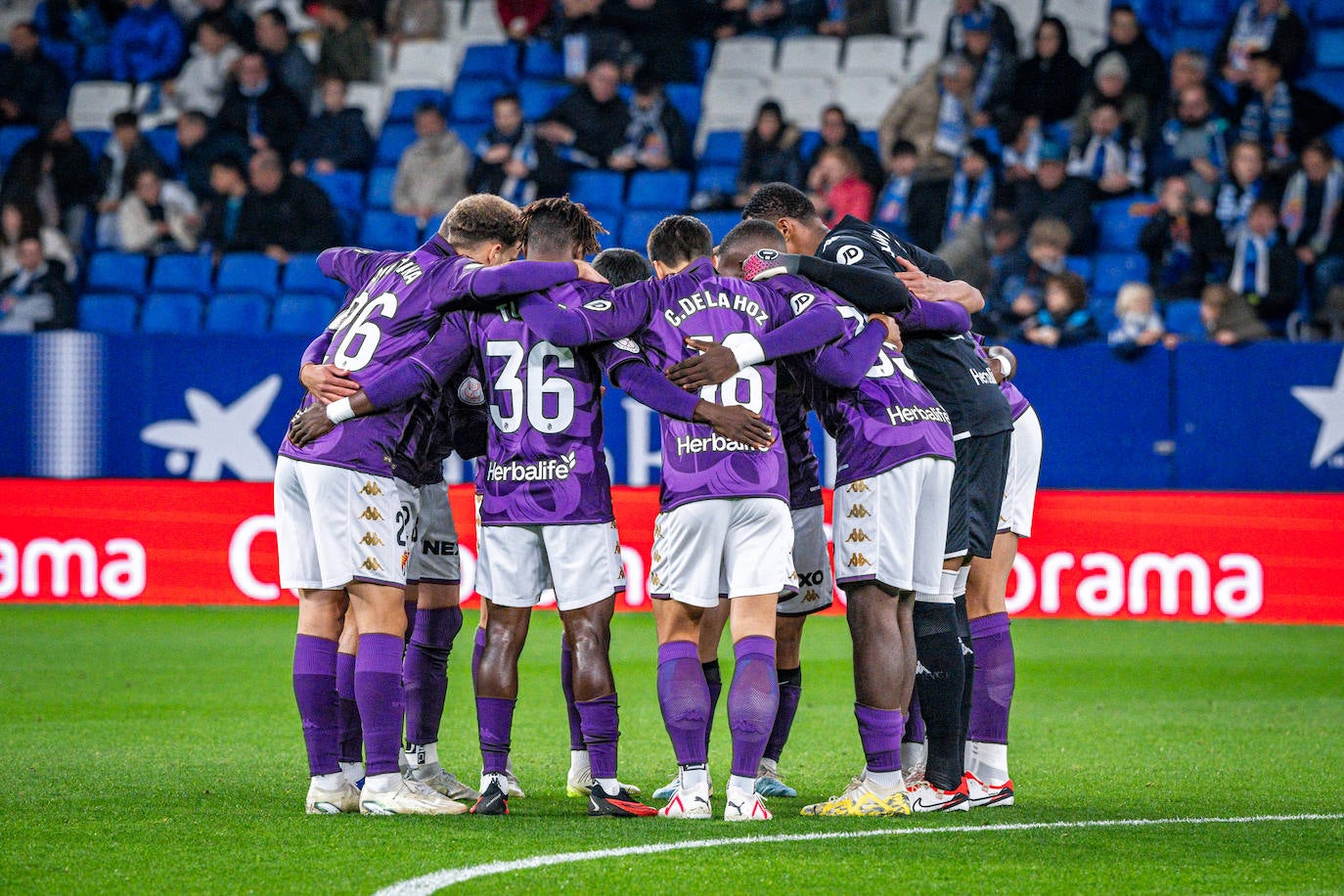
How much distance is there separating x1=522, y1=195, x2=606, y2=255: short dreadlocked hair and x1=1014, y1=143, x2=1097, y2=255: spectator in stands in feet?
28.8

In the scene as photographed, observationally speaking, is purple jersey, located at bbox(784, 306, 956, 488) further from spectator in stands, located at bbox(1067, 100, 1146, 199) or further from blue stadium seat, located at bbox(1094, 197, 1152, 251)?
spectator in stands, located at bbox(1067, 100, 1146, 199)

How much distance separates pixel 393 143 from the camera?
16875 millimetres

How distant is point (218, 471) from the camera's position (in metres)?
13.1

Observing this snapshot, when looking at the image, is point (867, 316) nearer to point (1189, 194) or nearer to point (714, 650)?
point (714, 650)

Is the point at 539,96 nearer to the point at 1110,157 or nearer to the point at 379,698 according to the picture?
the point at 1110,157


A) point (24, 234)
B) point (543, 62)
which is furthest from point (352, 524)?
point (543, 62)

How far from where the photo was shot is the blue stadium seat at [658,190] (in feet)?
50.9

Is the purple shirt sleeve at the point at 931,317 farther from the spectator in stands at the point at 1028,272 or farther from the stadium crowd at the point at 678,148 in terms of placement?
the spectator in stands at the point at 1028,272

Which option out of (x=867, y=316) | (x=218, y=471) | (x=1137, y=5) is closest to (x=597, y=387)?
(x=867, y=316)

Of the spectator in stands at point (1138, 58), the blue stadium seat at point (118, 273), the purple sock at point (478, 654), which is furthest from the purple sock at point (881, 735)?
the blue stadium seat at point (118, 273)

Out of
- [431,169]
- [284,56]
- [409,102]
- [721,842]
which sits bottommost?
[721,842]

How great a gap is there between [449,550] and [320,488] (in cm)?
75

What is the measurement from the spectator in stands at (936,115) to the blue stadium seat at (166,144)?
715 cm

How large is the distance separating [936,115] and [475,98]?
4773mm
